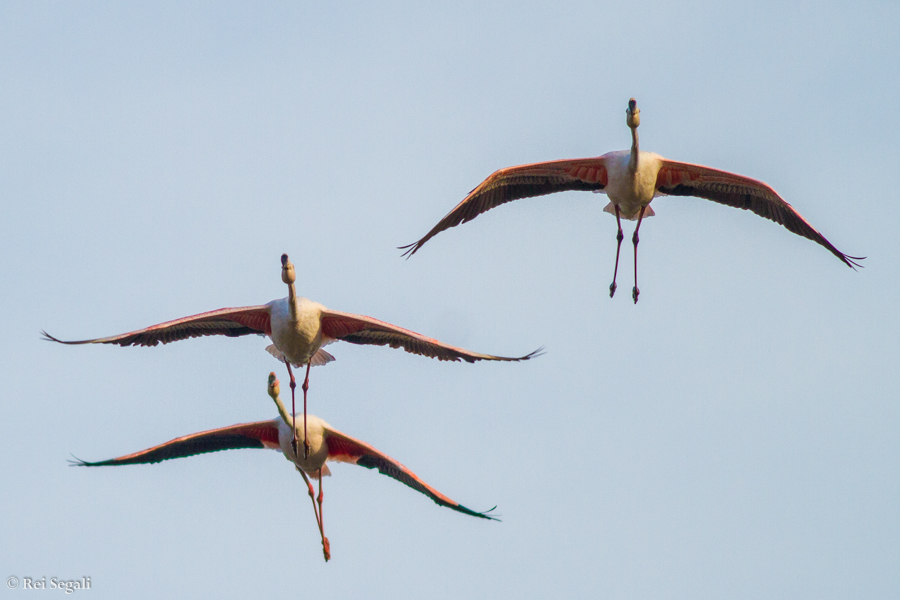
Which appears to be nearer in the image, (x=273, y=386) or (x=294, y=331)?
(x=294, y=331)

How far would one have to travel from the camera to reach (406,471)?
76.8ft

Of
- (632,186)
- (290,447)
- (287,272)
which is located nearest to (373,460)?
(290,447)

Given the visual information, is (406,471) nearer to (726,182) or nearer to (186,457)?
(186,457)

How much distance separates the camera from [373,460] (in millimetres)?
24266

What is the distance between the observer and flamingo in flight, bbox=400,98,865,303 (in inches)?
914

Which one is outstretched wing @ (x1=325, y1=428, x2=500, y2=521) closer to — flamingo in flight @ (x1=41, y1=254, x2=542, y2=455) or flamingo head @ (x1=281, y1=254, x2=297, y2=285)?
flamingo in flight @ (x1=41, y1=254, x2=542, y2=455)

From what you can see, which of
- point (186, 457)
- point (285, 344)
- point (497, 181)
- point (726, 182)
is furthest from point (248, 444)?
point (726, 182)

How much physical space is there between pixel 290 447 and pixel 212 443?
1.49 meters

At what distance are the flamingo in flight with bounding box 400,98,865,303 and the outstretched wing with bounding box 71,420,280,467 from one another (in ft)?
15.3

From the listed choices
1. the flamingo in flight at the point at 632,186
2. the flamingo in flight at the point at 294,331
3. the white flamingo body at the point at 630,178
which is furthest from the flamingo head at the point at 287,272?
the white flamingo body at the point at 630,178

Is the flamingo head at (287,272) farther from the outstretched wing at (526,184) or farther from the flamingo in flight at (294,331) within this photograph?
the outstretched wing at (526,184)

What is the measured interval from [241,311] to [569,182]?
18.9ft

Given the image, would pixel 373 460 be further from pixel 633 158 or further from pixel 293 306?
pixel 633 158

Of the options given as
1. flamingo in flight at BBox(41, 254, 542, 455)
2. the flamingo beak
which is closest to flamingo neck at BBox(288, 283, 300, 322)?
flamingo in flight at BBox(41, 254, 542, 455)
